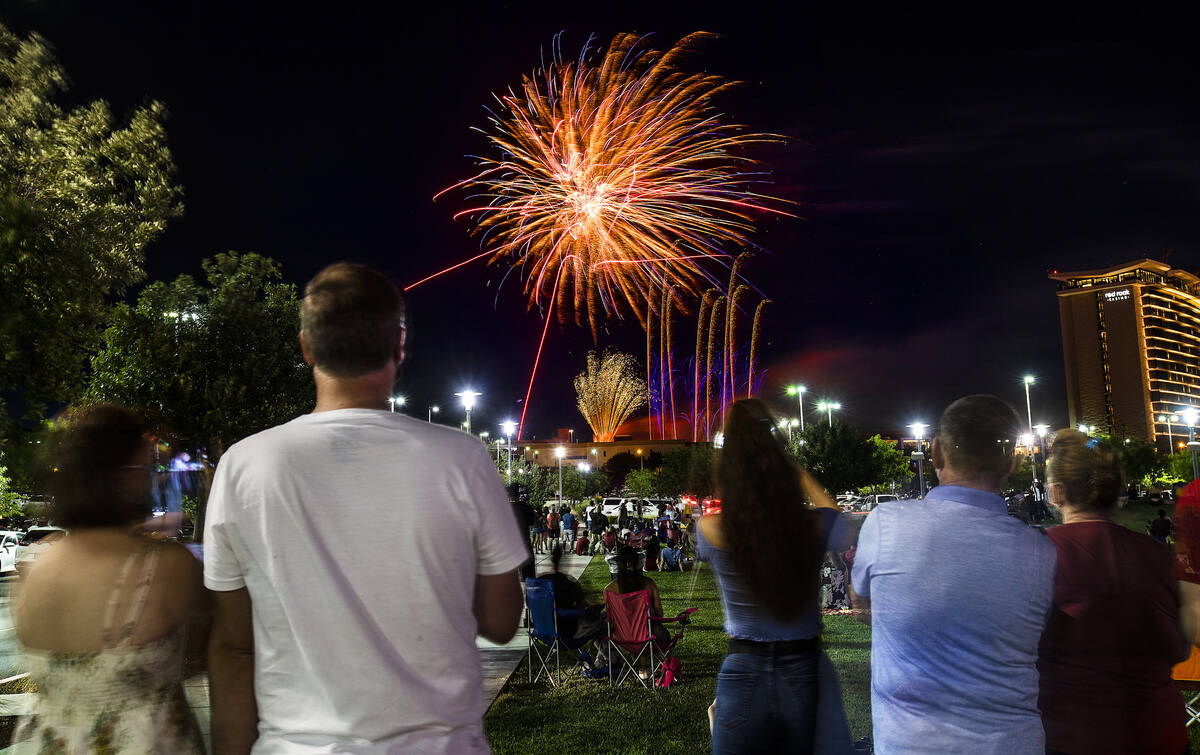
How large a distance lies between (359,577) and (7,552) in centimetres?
2686

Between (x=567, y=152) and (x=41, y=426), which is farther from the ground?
(x=567, y=152)

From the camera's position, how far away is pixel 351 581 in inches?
66.6

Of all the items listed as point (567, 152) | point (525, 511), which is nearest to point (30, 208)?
point (525, 511)

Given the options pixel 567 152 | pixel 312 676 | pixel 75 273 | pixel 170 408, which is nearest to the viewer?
pixel 312 676

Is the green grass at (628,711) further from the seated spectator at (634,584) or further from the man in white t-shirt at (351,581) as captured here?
the man in white t-shirt at (351,581)

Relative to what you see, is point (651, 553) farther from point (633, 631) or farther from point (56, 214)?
point (56, 214)

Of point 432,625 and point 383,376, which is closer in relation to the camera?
point 432,625

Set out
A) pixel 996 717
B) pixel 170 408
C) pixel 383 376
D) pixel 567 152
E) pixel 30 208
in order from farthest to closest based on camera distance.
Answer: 1. pixel 170 408
2. pixel 567 152
3. pixel 30 208
4. pixel 996 717
5. pixel 383 376

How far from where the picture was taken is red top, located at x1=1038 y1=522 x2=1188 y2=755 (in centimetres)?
269

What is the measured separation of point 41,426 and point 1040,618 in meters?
9.97

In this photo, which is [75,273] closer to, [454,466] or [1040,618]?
[454,466]

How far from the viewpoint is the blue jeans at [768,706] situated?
288 cm

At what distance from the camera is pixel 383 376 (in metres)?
1.89

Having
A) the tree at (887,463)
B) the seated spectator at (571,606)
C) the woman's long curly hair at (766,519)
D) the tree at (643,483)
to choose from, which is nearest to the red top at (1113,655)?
the woman's long curly hair at (766,519)
